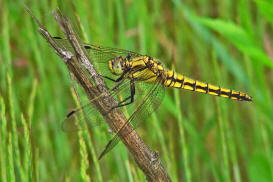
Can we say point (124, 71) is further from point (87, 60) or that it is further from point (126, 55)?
point (87, 60)

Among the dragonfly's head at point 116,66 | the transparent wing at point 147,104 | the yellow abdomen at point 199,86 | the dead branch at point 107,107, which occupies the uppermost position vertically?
the yellow abdomen at point 199,86

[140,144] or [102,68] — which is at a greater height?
[102,68]

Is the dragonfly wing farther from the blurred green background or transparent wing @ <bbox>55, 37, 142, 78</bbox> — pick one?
transparent wing @ <bbox>55, 37, 142, 78</bbox>

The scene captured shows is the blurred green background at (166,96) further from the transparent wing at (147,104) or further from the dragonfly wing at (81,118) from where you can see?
the dragonfly wing at (81,118)

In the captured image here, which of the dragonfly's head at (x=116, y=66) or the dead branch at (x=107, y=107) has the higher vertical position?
the dragonfly's head at (x=116, y=66)

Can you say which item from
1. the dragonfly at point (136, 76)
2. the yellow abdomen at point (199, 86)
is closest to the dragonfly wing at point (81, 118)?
the dragonfly at point (136, 76)

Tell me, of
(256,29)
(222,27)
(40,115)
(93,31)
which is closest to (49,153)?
(40,115)

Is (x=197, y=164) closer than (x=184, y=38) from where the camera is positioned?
Yes

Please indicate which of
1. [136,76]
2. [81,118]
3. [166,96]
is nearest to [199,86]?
[166,96]
